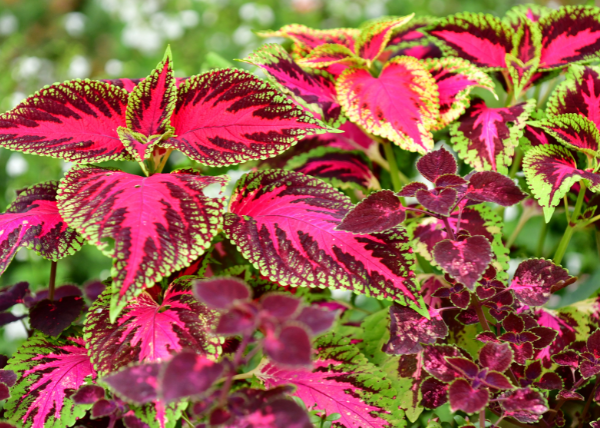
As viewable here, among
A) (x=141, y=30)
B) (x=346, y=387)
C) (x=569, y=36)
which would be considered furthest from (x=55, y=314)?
(x=141, y=30)

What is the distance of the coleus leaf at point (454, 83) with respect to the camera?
0.65 meters

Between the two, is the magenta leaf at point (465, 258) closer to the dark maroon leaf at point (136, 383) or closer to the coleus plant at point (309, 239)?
the coleus plant at point (309, 239)

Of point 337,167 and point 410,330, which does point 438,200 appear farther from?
point 337,167

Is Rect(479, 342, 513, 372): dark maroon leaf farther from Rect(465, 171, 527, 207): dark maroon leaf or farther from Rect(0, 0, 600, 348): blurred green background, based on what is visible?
Rect(0, 0, 600, 348): blurred green background

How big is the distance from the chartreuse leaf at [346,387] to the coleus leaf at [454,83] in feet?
0.95

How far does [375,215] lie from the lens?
1.65 feet

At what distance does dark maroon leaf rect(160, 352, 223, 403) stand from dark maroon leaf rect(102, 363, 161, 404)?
0.05 m

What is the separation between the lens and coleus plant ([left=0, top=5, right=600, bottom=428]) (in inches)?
17.8

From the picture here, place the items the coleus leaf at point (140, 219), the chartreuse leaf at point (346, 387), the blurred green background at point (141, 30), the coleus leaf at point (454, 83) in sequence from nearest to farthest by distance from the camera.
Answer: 1. the coleus leaf at point (140, 219)
2. the chartreuse leaf at point (346, 387)
3. the coleus leaf at point (454, 83)
4. the blurred green background at point (141, 30)

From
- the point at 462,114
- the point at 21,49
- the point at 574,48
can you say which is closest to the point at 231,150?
the point at 462,114

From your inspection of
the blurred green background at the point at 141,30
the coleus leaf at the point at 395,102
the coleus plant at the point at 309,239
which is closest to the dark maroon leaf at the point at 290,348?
the coleus plant at the point at 309,239

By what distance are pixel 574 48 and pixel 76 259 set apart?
1.60m

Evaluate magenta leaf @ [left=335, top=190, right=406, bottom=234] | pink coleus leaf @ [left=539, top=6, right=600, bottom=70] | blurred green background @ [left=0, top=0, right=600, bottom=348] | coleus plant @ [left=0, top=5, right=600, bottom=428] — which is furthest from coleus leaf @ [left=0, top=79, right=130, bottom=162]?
blurred green background @ [left=0, top=0, right=600, bottom=348]

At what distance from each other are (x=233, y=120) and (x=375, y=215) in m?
0.19
